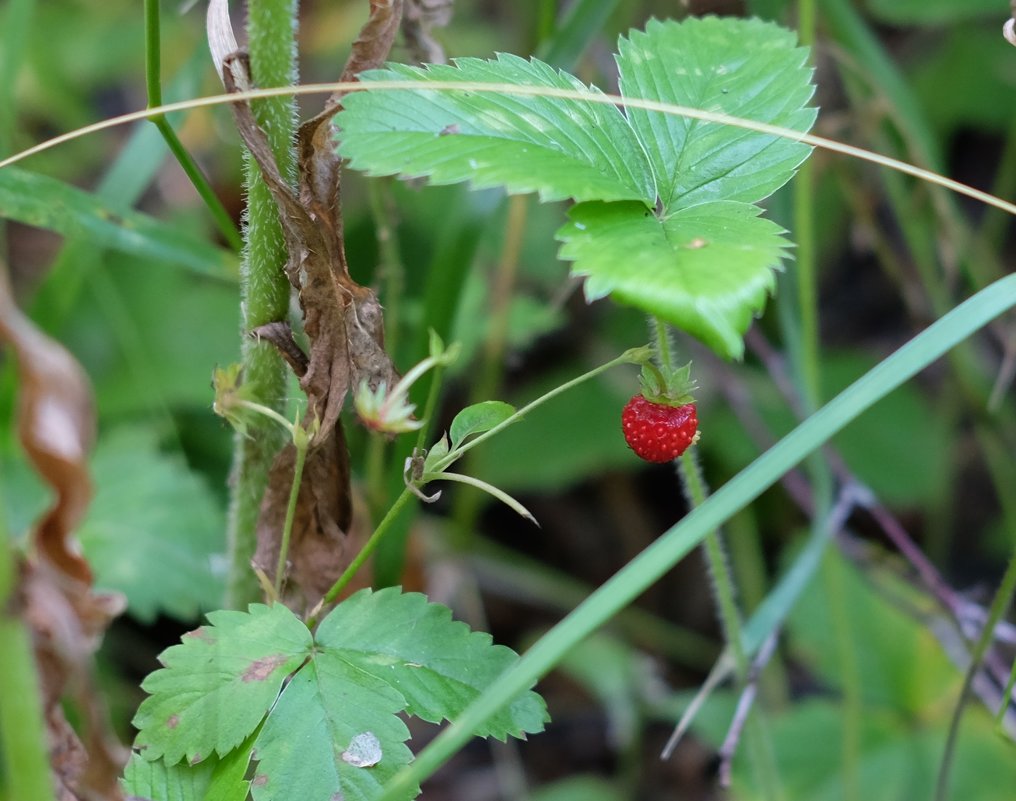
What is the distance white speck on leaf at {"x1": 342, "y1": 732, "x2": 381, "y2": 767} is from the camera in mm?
729

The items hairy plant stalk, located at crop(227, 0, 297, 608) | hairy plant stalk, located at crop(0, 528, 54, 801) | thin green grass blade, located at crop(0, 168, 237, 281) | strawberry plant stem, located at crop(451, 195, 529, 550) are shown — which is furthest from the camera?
strawberry plant stem, located at crop(451, 195, 529, 550)

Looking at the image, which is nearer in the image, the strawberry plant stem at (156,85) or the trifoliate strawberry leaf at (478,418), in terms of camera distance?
the trifoliate strawberry leaf at (478,418)

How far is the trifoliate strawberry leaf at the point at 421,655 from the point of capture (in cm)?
76

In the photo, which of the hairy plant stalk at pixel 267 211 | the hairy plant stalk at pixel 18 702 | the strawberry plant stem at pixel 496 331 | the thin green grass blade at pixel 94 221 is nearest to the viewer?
the hairy plant stalk at pixel 18 702

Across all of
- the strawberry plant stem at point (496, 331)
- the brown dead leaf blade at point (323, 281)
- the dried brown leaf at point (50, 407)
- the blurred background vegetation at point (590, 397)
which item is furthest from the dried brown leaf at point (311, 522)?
the strawberry plant stem at point (496, 331)

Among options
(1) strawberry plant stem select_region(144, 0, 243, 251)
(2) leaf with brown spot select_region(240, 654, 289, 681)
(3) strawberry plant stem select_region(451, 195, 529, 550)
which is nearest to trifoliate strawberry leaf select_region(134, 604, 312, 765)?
(2) leaf with brown spot select_region(240, 654, 289, 681)

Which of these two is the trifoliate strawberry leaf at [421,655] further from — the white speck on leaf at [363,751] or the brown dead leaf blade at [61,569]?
the brown dead leaf blade at [61,569]

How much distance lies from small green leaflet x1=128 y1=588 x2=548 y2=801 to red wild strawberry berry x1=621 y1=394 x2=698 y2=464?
7.4 inches

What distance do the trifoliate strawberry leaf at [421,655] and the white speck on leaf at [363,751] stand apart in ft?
0.11

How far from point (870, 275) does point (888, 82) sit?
1.14 m

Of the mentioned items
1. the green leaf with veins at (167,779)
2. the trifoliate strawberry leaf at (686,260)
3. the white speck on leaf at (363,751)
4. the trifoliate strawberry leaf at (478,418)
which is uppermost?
the trifoliate strawberry leaf at (686,260)

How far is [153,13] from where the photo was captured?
2.73 feet

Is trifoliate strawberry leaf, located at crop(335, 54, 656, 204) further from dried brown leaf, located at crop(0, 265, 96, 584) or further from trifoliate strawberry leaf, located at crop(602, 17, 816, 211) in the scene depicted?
dried brown leaf, located at crop(0, 265, 96, 584)

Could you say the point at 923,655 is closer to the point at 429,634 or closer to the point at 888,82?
the point at 888,82
